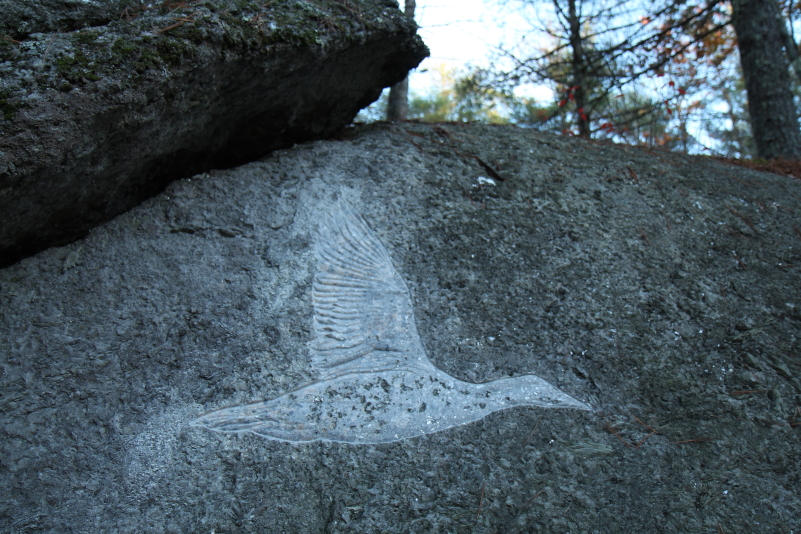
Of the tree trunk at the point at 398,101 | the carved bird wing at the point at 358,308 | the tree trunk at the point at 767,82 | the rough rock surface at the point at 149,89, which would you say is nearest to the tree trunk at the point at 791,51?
the tree trunk at the point at 767,82

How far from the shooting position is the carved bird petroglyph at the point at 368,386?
2.24 m

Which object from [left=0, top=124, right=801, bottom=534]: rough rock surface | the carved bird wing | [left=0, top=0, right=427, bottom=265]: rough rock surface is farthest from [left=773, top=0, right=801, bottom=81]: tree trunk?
the carved bird wing

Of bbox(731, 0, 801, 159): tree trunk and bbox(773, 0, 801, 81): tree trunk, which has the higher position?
bbox(773, 0, 801, 81): tree trunk

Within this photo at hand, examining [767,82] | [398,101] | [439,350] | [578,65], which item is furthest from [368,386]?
[578,65]

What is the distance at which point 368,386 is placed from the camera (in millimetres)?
2393

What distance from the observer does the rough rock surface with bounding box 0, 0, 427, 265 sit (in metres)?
2.15

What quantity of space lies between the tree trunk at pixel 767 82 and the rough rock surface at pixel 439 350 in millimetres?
1875

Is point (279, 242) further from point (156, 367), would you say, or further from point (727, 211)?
point (727, 211)

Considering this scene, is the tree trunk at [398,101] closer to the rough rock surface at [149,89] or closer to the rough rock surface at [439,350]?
the rough rock surface at [149,89]

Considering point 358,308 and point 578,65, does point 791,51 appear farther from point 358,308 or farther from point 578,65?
point 358,308

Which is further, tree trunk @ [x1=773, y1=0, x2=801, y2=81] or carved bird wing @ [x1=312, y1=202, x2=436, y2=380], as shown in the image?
tree trunk @ [x1=773, y1=0, x2=801, y2=81]

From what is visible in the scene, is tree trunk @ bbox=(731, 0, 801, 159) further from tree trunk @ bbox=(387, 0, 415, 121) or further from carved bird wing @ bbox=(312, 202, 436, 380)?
carved bird wing @ bbox=(312, 202, 436, 380)

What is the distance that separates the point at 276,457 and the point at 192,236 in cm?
131

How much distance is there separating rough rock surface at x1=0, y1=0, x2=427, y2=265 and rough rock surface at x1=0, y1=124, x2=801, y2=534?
0.21 metres
